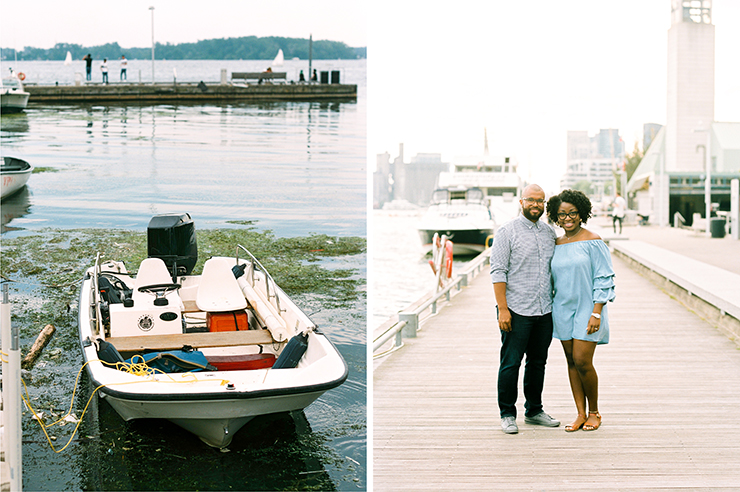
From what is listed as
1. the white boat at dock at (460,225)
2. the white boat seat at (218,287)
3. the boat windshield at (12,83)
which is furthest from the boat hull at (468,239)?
the white boat seat at (218,287)

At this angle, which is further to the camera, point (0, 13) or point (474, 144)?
point (474, 144)

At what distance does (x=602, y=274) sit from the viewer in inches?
114

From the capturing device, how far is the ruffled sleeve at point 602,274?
9.49 feet

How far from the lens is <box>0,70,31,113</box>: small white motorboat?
21.6 m

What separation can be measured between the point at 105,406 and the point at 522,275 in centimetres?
278

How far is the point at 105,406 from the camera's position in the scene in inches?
172

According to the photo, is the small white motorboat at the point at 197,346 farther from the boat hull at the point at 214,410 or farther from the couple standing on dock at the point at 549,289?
the couple standing on dock at the point at 549,289

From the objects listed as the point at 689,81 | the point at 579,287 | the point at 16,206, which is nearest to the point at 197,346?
the point at 579,287

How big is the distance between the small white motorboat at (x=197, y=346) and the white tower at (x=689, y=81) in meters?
21.7

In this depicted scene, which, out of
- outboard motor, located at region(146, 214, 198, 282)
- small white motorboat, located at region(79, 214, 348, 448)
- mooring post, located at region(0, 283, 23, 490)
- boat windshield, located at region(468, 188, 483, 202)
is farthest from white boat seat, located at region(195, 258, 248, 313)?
boat windshield, located at region(468, 188, 483, 202)

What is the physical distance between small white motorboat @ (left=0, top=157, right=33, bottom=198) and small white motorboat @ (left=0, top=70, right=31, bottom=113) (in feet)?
30.6

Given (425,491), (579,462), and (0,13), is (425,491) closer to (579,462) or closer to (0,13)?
(579,462)

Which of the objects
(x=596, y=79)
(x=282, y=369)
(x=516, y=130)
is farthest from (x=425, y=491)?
(x=596, y=79)

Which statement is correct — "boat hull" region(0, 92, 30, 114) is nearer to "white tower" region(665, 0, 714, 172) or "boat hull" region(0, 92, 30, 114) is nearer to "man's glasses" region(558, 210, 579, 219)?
"white tower" region(665, 0, 714, 172)
